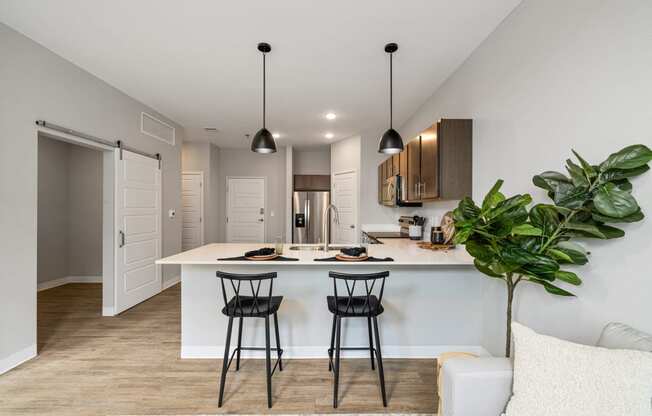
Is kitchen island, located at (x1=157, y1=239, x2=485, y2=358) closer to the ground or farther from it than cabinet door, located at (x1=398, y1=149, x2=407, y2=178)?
closer to the ground

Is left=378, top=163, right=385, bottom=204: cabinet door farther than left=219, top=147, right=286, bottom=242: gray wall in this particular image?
No

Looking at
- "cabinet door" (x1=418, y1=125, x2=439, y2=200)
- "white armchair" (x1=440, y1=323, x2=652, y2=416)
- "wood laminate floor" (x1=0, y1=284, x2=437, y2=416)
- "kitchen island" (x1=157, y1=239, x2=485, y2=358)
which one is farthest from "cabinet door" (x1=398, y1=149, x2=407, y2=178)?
"white armchair" (x1=440, y1=323, x2=652, y2=416)

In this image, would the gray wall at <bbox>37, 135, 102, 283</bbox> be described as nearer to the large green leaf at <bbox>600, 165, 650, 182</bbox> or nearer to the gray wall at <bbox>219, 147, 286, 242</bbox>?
the gray wall at <bbox>219, 147, 286, 242</bbox>

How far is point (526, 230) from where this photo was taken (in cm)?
137

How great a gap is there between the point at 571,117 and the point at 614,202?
630 millimetres

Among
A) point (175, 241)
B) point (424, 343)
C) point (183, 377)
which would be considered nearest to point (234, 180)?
point (175, 241)

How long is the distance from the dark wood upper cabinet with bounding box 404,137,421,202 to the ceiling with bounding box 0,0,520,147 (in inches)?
28.3

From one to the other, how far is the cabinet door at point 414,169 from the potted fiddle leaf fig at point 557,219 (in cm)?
153

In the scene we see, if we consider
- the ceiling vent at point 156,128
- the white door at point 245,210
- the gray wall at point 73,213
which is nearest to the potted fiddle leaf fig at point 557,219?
the ceiling vent at point 156,128

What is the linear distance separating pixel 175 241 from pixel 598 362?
5.08m

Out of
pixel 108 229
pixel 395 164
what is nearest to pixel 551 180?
pixel 395 164

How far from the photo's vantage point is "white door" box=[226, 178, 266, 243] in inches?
260

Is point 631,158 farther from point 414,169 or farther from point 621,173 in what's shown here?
point 414,169

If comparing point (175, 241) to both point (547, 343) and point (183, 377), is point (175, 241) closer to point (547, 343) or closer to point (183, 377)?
point (183, 377)
